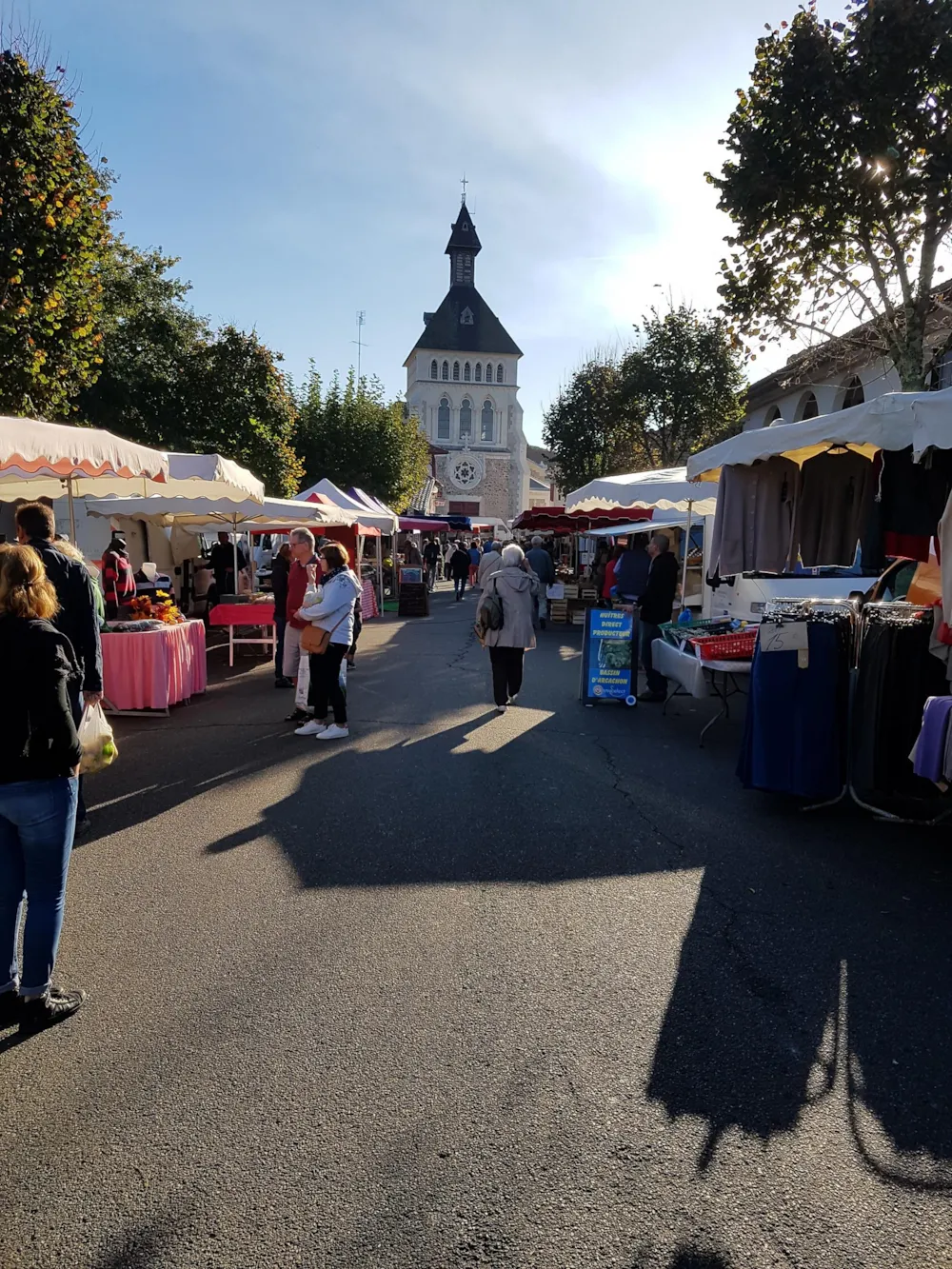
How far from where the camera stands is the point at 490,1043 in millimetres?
2967

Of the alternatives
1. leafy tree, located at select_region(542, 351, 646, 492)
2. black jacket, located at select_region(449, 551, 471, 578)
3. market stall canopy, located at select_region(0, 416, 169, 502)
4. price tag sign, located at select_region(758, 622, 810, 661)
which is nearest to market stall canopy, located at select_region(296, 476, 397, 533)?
black jacket, located at select_region(449, 551, 471, 578)

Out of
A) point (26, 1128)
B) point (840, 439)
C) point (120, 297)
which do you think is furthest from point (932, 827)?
point (120, 297)

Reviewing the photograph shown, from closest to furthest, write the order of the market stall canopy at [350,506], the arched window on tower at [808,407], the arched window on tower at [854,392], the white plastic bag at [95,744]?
the white plastic bag at [95,744]
the market stall canopy at [350,506]
the arched window on tower at [854,392]
the arched window on tower at [808,407]

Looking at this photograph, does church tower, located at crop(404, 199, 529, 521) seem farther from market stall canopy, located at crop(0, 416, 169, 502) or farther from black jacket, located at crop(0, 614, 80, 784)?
black jacket, located at crop(0, 614, 80, 784)

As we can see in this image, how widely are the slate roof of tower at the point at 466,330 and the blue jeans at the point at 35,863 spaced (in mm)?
81068

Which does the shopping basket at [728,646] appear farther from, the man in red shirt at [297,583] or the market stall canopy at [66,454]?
the market stall canopy at [66,454]

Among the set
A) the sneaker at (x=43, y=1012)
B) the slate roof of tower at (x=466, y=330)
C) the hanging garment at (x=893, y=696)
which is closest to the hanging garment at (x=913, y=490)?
the hanging garment at (x=893, y=696)

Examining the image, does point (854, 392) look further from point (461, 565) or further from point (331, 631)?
point (331, 631)

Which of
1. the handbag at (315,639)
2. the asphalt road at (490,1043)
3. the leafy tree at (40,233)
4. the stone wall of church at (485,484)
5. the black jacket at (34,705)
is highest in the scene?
the stone wall of church at (485,484)

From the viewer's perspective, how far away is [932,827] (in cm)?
527

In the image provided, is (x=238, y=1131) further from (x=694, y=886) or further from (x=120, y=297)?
(x=120, y=297)

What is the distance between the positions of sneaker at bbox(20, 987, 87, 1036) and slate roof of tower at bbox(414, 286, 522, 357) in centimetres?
8117

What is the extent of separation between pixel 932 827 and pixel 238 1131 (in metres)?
4.65

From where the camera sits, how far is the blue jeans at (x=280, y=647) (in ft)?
34.2
